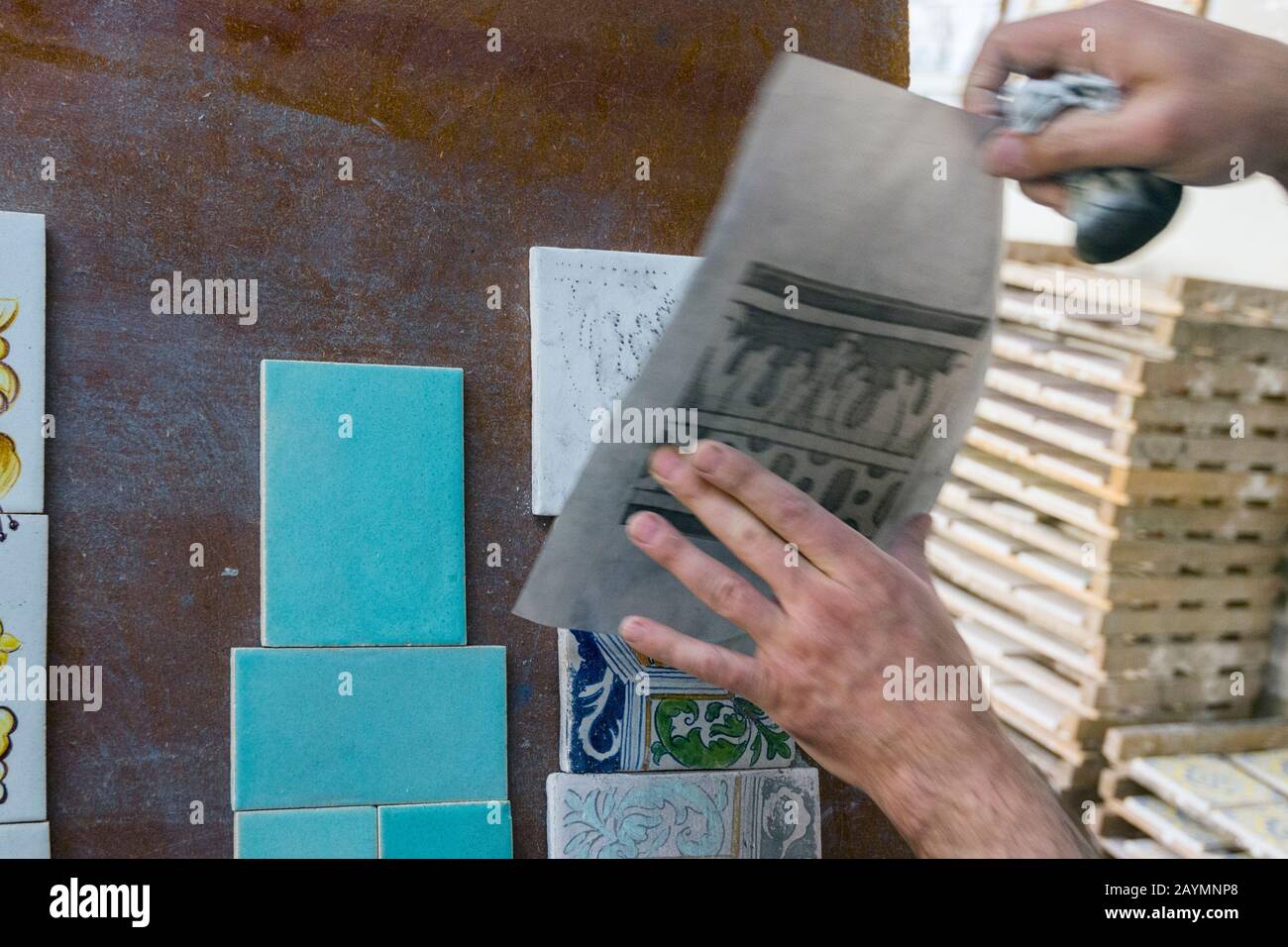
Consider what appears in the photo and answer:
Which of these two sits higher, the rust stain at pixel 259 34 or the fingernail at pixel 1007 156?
the rust stain at pixel 259 34

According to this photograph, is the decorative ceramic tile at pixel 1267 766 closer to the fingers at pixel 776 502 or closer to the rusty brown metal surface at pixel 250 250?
the rusty brown metal surface at pixel 250 250

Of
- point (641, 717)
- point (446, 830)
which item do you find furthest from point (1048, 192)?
point (446, 830)

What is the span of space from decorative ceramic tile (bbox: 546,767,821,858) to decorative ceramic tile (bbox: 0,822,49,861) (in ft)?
1.09

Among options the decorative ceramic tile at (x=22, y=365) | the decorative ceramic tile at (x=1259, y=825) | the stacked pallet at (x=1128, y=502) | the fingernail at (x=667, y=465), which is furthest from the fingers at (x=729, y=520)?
the stacked pallet at (x=1128, y=502)

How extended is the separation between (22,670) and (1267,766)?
5.35 ft

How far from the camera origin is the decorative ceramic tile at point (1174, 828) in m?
1.46

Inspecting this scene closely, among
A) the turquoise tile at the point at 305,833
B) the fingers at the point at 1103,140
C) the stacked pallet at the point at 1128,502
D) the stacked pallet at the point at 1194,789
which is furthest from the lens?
the stacked pallet at the point at 1128,502

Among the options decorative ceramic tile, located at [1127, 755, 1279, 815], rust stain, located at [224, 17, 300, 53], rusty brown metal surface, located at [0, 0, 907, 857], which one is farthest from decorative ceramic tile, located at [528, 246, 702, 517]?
decorative ceramic tile, located at [1127, 755, 1279, 815]

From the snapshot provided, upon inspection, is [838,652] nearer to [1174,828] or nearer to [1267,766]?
[1174,828]

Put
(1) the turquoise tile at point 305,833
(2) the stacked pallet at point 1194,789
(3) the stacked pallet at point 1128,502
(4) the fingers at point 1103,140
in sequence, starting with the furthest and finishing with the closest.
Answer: (3) the stacked pallet at point 1128,502, (2) the stacked pallet at point 1194,789, (1) the turquoise tile at point 305,833, (4) the fingers at point 1103,140

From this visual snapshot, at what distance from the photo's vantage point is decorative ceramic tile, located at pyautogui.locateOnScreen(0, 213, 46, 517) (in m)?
0.68

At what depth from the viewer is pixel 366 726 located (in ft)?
2.43

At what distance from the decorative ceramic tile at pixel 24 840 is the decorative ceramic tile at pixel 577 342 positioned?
0.38 meters
